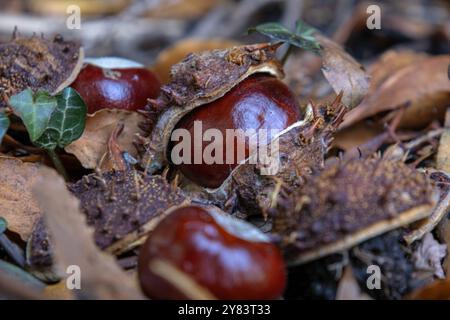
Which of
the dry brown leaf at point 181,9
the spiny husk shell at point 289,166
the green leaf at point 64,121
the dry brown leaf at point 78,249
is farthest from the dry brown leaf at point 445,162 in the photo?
the dry brown leaf at point 181,9

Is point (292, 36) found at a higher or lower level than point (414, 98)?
higher

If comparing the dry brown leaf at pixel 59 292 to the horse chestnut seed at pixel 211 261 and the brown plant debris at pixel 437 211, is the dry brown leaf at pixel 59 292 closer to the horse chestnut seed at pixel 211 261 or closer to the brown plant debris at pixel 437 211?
the horse chestnut seed at pixel 211 261

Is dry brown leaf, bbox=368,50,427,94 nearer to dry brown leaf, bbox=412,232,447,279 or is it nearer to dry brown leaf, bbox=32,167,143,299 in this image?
dry brown leaf, bbox=412,232,447,279

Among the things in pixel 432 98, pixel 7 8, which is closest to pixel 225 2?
pixel 7 8

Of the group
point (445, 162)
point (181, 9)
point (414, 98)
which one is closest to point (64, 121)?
point (445, 162)

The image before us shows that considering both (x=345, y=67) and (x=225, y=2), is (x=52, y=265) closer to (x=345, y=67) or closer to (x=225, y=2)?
(x=345, y=67)

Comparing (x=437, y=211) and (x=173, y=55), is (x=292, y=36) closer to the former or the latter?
(x=437, y=211)
